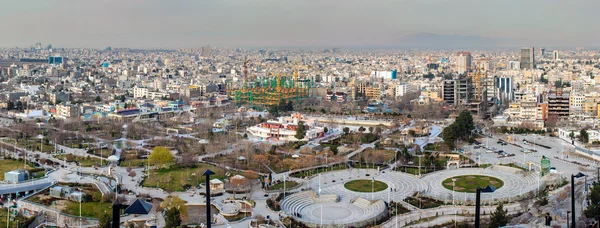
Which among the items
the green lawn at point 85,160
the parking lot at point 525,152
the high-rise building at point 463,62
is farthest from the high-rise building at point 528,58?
the green lawn at point 85,160

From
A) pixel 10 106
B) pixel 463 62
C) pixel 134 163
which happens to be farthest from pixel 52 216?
pixel 463 62

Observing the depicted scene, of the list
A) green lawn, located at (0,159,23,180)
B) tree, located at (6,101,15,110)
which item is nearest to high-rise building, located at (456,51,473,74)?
tree, located at (6,101,15,110)

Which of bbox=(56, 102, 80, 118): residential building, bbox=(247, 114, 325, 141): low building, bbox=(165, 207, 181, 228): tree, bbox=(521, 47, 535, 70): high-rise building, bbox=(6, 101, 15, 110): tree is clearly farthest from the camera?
bbox=(521, 47, 535, 70): high-rise building

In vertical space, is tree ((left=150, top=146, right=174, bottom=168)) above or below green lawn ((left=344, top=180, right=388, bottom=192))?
above

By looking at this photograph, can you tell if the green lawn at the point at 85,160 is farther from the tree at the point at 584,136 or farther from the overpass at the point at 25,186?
the tree at the point at 584,136

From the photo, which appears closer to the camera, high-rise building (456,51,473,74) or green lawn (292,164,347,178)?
green lawn (292,164,347,178)

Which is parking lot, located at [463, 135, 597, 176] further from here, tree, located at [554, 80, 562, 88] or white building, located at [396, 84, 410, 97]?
tree, located at [554, 80, 562, 88]

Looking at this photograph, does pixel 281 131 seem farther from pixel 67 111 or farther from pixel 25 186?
pixel 67 111

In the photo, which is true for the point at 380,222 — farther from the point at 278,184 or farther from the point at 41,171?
the point at 41,171
